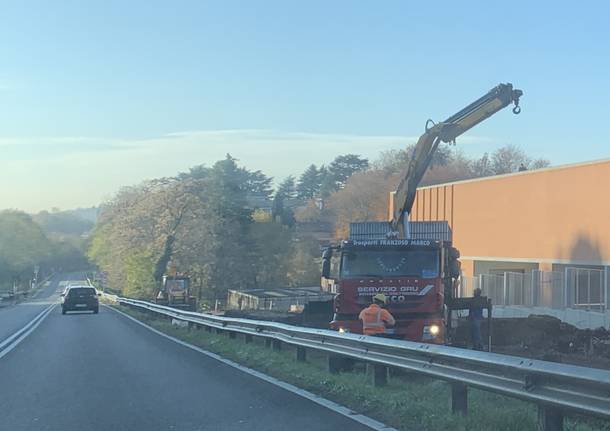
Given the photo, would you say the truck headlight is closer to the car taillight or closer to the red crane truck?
the red crane truck

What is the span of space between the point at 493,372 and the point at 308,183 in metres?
136

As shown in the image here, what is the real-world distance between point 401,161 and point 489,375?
83095mm

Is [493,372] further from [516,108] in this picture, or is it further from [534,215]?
[534,215]

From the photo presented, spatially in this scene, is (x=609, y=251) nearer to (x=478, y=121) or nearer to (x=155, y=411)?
(x=478, y=121)

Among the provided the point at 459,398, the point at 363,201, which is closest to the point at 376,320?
the point at 459,398

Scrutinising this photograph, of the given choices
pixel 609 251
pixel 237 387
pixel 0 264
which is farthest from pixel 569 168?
pixel 0 264

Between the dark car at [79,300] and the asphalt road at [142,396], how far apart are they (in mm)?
23657

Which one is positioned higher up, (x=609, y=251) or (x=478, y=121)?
(x=478, y=121)

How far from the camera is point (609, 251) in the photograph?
34188 millimetres

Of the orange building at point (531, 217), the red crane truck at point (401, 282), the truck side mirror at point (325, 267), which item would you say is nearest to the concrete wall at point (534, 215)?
the orange building at point (531, 217)

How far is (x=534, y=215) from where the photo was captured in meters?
40.3

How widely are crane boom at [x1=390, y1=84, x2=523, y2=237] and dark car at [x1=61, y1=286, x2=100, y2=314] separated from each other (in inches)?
884

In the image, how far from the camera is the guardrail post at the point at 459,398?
8453mm

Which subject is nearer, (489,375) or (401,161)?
(489,375)
